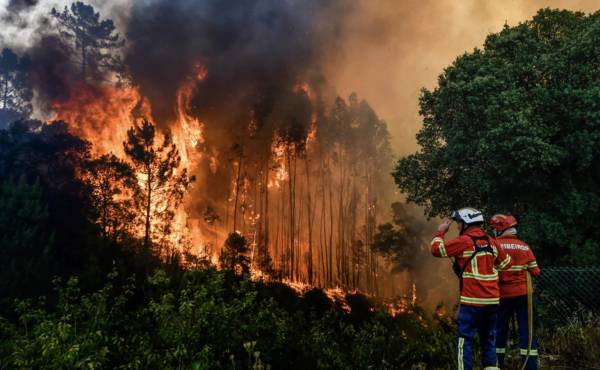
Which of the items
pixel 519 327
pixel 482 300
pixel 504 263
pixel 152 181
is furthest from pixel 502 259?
pixel 152 181

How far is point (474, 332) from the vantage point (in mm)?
5125

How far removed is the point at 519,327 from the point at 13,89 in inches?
3058

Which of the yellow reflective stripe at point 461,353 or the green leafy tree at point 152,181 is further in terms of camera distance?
the green leafy tree at point 152,181

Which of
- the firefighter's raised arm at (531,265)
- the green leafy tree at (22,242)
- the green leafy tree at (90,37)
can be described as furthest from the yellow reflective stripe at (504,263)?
the green leafy tree at (90,37)

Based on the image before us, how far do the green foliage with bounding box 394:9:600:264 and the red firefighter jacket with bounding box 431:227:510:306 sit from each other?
9.37 m

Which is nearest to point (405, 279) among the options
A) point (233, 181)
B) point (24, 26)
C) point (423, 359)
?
point (233, 181)

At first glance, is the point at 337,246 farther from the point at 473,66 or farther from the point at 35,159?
the point at 473,66

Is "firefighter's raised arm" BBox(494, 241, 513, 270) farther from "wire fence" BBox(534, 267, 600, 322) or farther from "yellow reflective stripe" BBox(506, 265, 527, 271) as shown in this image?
"wire fence" BBox(534, 267, 600, 322)

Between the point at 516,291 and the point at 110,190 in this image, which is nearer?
the point at 516,291

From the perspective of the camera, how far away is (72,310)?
6.73 meters

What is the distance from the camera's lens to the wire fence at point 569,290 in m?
8.88

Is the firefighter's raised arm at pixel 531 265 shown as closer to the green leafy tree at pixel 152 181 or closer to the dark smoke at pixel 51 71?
the green leafy tree at pixel 152 181

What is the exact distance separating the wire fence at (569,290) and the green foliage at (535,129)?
4.32 meters

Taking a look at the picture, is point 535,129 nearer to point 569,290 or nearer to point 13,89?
point 569,290
